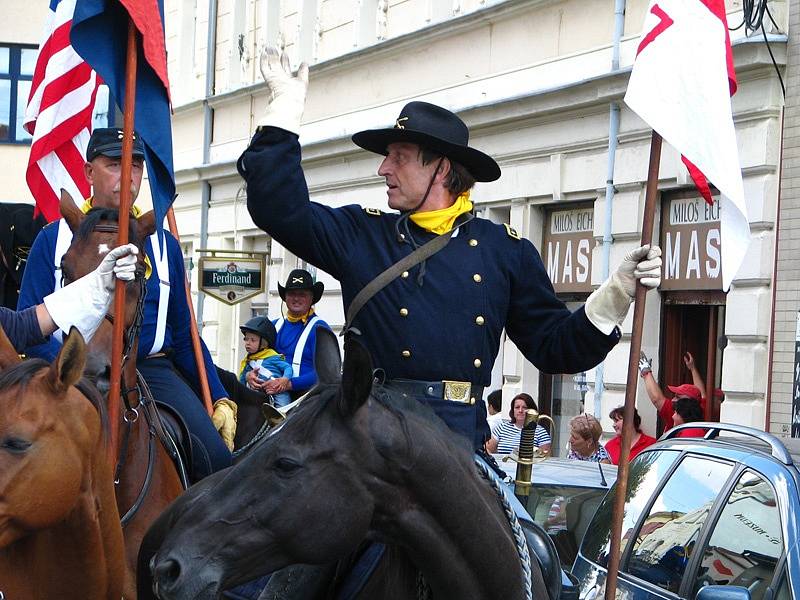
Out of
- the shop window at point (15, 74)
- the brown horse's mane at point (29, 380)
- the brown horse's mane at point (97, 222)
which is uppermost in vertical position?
the shop window at point (15, 74)

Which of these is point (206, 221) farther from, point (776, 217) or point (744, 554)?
point (744, 554)

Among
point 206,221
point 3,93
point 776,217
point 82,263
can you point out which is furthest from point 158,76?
point 3,93

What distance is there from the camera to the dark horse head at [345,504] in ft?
12.3

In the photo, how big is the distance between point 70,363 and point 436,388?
1166 millimetres

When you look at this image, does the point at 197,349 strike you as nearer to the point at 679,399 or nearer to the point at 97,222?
the point at 97,222

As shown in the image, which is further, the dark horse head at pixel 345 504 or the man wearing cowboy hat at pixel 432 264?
the man wearing cowboy hat at pixel 432 264

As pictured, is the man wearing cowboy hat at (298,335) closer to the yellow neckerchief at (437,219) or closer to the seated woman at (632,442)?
the seated woman at (632,442)

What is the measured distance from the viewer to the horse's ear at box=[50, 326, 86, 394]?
4535mm

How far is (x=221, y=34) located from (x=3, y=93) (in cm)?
573

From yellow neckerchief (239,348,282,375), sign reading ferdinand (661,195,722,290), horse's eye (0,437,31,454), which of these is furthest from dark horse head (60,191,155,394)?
sign reading ferdinand (661,195,722,290)

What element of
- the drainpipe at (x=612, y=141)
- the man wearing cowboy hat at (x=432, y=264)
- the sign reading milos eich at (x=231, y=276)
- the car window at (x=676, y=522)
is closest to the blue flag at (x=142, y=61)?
the man wearing cowboy hat at (x=432, y=264)

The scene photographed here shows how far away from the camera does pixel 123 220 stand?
556 centimetres

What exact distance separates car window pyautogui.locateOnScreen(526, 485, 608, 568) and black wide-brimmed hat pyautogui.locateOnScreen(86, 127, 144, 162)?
10.2 ft

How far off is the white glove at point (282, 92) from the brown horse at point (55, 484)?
92 cm
